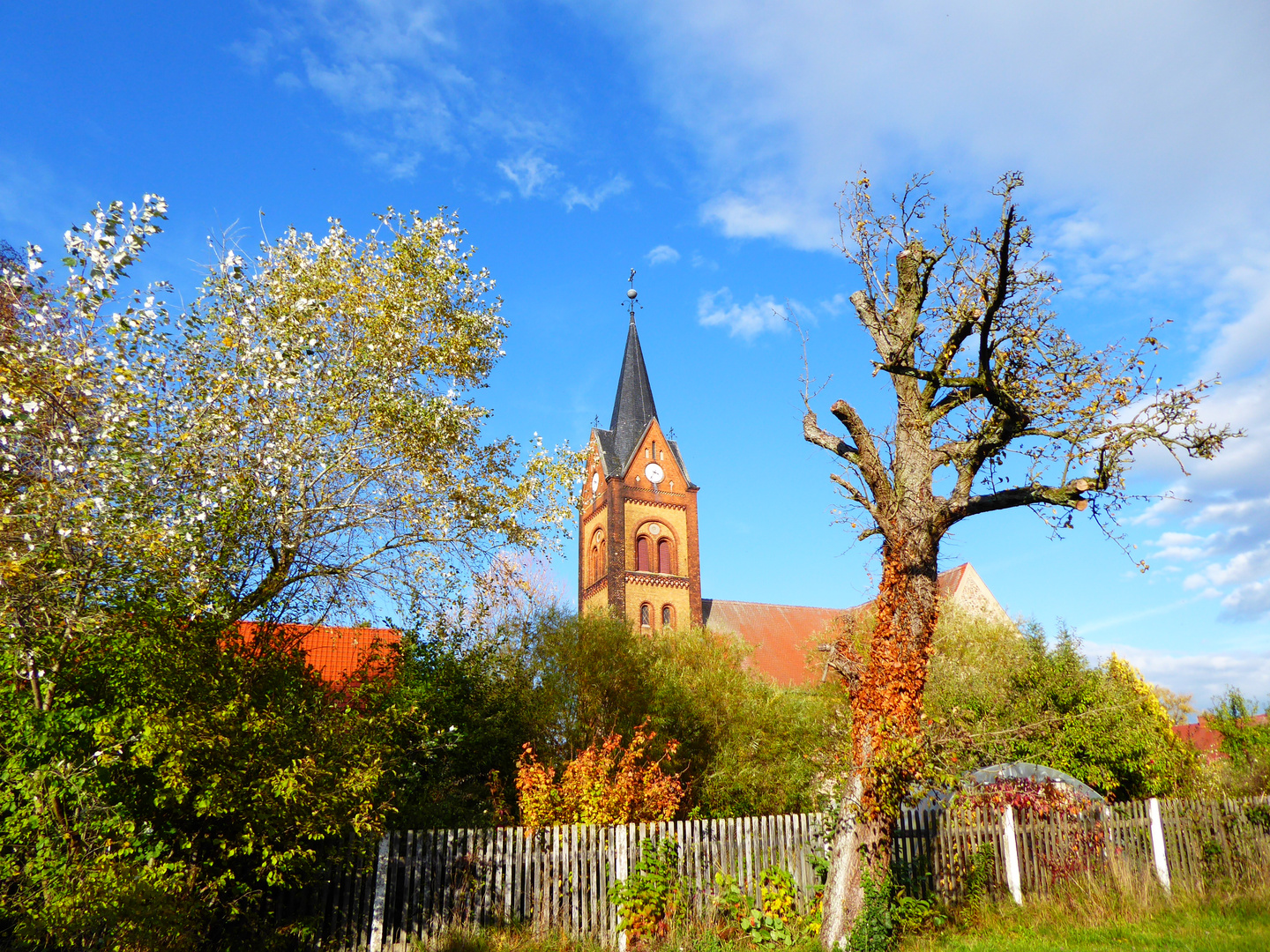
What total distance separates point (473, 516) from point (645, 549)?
114 feet

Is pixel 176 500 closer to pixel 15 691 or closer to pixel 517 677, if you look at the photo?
pixel 15 691

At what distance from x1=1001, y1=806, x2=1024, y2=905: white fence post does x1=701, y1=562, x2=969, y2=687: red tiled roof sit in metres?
31.9

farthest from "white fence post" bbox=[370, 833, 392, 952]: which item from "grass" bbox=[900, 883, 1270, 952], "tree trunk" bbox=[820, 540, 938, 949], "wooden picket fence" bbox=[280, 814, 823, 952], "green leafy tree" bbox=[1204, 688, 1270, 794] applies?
"green leafy tree" bbox=[1204, 688, 1270, 794]

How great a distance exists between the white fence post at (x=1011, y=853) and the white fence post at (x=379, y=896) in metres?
9.05

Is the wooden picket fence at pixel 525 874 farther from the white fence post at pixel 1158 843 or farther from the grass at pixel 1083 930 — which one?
the white fence post at pixel 1158 843

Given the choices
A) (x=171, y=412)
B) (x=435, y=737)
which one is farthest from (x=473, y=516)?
(x=171, y=412)

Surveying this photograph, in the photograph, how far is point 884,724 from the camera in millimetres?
9641

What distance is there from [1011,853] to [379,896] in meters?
9.23

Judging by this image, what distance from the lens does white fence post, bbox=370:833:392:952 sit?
9930 mm

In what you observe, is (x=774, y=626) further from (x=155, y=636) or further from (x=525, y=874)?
(x=155, y=636)

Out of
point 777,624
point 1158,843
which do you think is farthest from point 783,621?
point 1158,843

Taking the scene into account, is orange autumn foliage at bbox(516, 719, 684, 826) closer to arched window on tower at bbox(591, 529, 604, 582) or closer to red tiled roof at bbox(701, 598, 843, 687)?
red tiled roof at bbox(701, 598, 843, 687)

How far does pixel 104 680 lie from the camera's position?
28.0 ft

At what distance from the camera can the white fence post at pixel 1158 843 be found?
1232 cm
